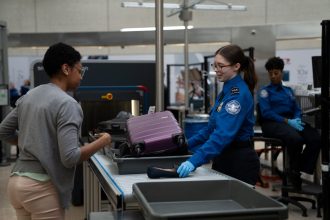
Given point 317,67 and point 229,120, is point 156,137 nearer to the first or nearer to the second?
point 229,120

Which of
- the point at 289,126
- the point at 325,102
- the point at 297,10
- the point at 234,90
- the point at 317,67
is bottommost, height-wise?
the point at 289,126

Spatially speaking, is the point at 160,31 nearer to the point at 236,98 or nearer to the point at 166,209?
the point at 236,98

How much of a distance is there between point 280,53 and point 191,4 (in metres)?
4.07

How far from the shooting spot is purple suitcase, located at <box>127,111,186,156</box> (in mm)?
2336

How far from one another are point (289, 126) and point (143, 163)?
118 inches

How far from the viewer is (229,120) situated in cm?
234

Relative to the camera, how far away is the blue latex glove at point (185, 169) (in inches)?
88.3

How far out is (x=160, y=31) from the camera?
3107mm

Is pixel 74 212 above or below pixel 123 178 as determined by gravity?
below

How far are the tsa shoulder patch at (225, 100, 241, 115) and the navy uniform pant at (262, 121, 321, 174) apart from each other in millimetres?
2706

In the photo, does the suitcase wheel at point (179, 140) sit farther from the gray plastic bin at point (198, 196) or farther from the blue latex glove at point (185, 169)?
the gray plastic bin at point (198, 196)

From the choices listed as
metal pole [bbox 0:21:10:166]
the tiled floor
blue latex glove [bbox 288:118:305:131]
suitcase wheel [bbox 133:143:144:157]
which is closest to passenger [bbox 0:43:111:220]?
suitcase wheel [bbox 133:143:144:157]

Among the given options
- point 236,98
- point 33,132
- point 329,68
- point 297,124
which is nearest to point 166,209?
point 33,132

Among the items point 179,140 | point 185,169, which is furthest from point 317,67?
point 185,169
